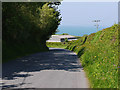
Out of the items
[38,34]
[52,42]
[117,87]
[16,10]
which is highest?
[16,10]

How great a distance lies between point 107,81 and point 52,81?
10.5 feet

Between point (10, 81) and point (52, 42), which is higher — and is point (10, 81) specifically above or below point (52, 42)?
above

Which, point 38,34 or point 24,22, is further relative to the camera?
point 38,34

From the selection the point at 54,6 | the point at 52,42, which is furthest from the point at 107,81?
the point at 52,42

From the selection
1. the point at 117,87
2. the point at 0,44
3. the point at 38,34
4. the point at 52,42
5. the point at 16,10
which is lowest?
the point at 52,42

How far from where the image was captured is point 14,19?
2066 cm

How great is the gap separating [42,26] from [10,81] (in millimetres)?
32840

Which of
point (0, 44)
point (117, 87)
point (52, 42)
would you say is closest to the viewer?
point (117, 87)

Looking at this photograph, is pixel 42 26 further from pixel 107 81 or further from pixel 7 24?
pixel 107 81

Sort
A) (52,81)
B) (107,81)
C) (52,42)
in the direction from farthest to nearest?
1. (52,42)
2. (52,81)
3. (107,81)

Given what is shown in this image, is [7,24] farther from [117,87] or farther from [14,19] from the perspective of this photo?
[117,87]

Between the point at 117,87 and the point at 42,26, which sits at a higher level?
the point at 117,87

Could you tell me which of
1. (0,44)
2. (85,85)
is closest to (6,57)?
(0,44)

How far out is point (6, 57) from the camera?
69.6ft
